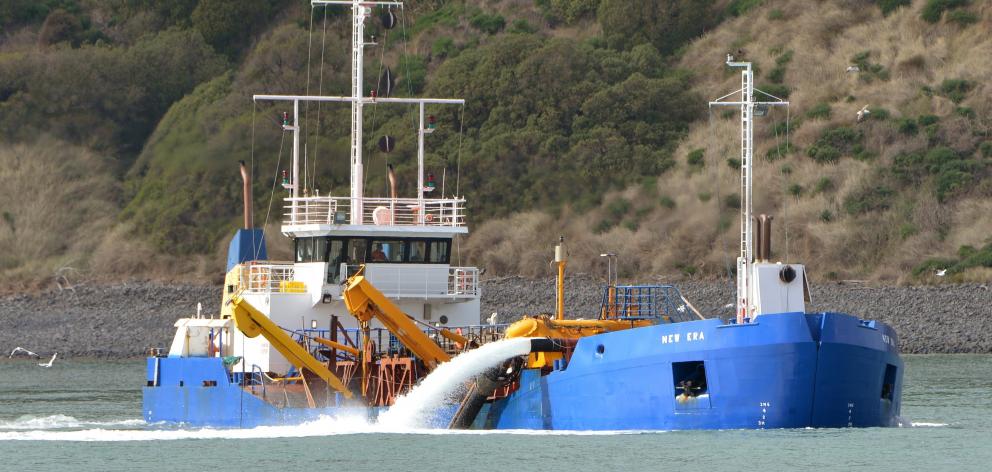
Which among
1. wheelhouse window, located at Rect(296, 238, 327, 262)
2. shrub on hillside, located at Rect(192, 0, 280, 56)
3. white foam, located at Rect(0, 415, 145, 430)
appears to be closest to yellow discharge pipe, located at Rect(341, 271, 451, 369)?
wheelhouse window, located at Rect(296, 238, 327, 262)

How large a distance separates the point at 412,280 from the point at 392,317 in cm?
338

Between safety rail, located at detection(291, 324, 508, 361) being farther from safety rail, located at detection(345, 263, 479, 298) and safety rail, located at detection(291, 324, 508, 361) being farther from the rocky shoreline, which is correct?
the rocky shoreline

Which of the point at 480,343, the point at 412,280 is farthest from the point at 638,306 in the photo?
the point at 412,280

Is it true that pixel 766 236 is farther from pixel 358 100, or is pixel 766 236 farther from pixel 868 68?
pixel 868 68

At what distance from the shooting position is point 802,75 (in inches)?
3477

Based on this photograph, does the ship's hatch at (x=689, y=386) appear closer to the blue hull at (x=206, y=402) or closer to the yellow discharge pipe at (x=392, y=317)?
the yellow discharge pipe at (x=392, y=317)

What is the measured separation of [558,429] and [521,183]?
46.6 metres

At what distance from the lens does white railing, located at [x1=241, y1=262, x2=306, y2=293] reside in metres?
37.8

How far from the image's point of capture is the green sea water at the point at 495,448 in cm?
2984

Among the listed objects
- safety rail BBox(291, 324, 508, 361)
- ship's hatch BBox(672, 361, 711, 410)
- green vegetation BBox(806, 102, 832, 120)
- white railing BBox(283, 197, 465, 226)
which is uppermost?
green vegetation BBox(806, 102, 832, 120)

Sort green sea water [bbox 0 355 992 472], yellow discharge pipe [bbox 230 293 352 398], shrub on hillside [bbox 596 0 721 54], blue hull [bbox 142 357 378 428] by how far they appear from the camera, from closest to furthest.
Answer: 1. green sea water [bbox 0 355 992 472]
2. yellow discharge pipe [bbox 230 293 352 398]
3. blue hull [bbox 142 357 378 428]
4. shrub on hillside [bbox 596 0 721 54]

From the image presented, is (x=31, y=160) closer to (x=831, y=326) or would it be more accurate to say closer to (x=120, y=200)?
(x=120, y=200)

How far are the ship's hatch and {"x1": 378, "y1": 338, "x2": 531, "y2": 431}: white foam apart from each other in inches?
124

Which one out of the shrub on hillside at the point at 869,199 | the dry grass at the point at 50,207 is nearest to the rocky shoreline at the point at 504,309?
the dry grass at the point at 50,207
